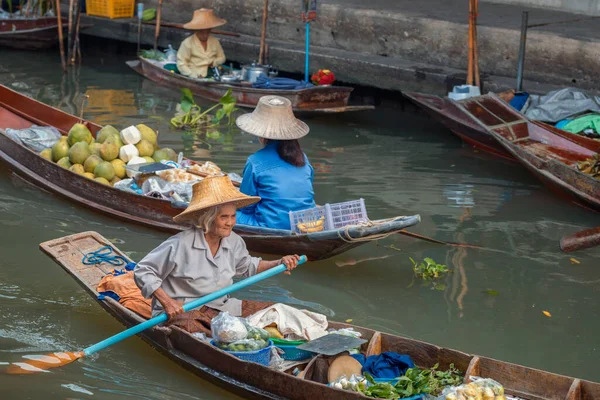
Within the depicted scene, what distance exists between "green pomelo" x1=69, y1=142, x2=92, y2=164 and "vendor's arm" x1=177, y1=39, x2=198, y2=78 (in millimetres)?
4094

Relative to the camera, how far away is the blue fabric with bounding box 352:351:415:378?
4176 millimetres

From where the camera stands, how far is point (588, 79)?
10078 mm

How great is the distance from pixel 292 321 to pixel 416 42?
7.50 meters

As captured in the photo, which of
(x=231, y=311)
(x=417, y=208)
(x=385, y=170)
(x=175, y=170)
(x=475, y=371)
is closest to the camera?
(x=475, y=371)

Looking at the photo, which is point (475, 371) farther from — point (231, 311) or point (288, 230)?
point (288, 230)

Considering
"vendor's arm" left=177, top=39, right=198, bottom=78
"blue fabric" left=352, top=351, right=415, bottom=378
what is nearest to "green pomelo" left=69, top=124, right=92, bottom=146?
"vendor's arm" left=177, top=39, right=198, bottom=78

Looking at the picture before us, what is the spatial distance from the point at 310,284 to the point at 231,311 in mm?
1451

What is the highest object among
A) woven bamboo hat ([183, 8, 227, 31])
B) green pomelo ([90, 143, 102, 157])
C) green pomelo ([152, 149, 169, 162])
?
woven bamboo hat ([183, 8, 227, 31])

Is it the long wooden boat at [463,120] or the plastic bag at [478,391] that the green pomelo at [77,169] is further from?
the plastic bag at [478,391]

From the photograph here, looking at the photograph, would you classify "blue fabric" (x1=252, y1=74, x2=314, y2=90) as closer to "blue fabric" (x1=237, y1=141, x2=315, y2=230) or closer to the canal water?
the canal water

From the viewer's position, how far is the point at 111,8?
14312mm

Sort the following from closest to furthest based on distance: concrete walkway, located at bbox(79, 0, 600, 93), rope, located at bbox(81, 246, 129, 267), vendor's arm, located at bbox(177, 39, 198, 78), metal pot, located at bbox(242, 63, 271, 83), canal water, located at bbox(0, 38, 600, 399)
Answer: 1. canal water, located at bbox(0, 38, 600, 399)
2. rope, located at bbox(81, 246, 129, 267)
3. concrete walkway, located at bbox(79, 0, 600, 93)
4. metal pot, located at bbox(242, 63, 271, 83)
5. vendor's arm, located at bbox(177, 39, 198, 78)

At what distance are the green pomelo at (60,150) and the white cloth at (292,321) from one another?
3.49 m

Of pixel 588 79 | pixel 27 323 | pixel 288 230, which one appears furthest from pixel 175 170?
pixel 588 79
